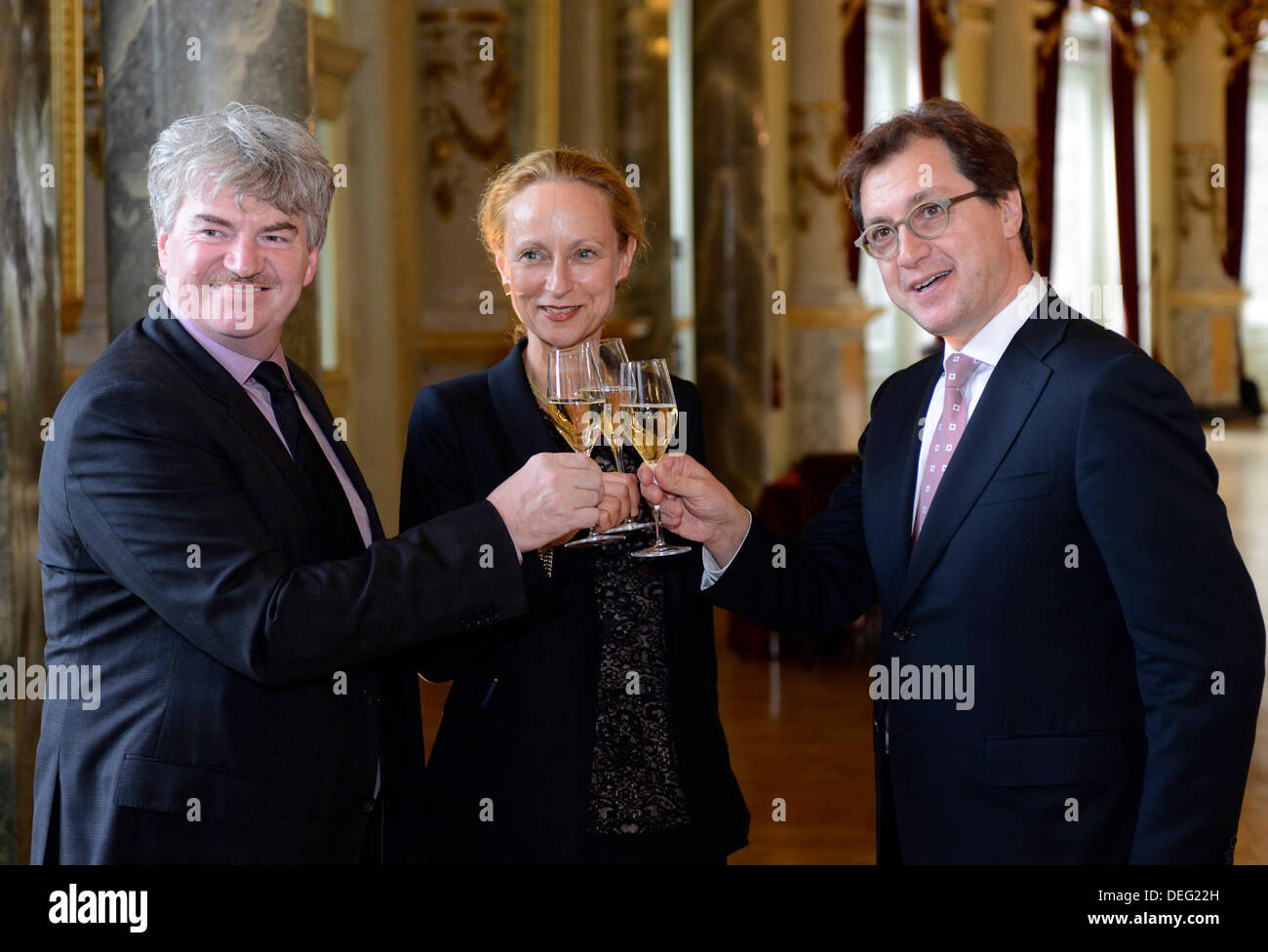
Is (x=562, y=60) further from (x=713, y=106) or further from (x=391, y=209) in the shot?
(x=391, y=209)

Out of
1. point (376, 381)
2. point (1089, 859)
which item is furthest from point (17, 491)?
point (376, 381)

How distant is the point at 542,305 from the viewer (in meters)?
2.35

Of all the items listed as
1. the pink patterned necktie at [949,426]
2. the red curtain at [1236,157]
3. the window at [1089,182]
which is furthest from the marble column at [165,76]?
the red curtain at [1236,157]

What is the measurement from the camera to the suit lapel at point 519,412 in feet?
7.73

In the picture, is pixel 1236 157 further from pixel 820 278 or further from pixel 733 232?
pixel 733 232

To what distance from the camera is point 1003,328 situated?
6.86 ft

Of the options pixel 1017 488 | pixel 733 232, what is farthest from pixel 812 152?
pixel 1017 488

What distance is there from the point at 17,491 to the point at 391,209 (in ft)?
20.1

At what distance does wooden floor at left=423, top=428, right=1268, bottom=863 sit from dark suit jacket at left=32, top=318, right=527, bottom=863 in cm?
278

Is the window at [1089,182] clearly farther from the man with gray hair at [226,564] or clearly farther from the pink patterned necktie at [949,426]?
the man with gray hair at [226,564]

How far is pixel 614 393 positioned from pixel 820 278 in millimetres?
10848

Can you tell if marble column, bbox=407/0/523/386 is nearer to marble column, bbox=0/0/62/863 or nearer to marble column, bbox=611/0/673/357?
marble column, bbox=611/0/673/357

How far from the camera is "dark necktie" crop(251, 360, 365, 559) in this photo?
6.42 ft

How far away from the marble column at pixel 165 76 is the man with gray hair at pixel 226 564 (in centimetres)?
136
